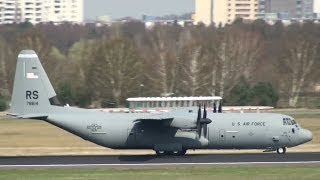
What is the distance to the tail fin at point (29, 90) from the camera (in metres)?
55.3

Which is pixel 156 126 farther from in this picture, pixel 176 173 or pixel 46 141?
pixel 46 141

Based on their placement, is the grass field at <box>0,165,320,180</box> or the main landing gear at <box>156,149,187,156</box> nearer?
the grass field at <box>0,165,320,180</box>

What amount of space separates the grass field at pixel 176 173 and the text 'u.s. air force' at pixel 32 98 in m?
8.71

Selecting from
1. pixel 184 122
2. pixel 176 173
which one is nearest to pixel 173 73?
pixel 184 122

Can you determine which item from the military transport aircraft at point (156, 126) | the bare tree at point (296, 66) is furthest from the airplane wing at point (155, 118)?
the bare tree at point (296, 66)

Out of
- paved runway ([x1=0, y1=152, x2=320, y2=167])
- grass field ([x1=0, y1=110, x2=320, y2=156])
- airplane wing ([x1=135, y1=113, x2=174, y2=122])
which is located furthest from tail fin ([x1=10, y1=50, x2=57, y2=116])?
airplane wing ([x1=135, y1=113, x2=174, y2=122])

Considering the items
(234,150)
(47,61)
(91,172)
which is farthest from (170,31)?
(91,172)

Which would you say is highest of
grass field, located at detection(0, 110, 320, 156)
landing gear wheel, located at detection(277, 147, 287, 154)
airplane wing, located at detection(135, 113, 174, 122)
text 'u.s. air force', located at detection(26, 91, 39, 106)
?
text 'u.s. air force', located at detection(26, 91, 39, 106)

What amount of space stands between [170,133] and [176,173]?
10.0 m

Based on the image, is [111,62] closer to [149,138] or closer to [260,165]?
[149,138]

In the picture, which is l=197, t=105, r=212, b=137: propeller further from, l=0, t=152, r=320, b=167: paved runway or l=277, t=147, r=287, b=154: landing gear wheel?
l=277, t=147, r=287, b=154: landing gear wheel

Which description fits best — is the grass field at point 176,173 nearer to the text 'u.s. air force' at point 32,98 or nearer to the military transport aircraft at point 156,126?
the military transport aircraft at point 156,126

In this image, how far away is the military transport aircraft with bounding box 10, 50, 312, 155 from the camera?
54.9 meters

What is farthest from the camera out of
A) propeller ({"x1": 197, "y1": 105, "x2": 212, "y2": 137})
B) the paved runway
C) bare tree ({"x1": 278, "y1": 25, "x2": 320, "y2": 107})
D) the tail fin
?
bare tree ({"x1": 278, "y1": 25, "x2": 320, "y2": 107})
